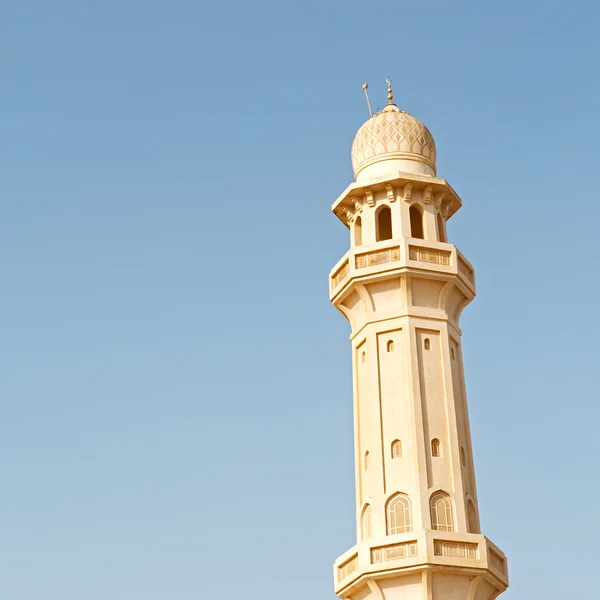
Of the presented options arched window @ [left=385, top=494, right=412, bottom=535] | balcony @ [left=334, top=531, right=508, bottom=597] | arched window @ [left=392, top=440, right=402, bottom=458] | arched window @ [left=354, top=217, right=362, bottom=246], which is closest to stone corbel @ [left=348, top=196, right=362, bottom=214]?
arched window @ [left=354, top=217, right=362, bottom=246]

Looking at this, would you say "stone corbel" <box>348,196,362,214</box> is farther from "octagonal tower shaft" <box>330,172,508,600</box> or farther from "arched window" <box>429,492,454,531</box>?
"arched window" <box>429,492,454,531</box>

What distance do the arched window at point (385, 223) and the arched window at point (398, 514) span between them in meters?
9.06

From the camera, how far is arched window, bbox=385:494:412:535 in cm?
3075

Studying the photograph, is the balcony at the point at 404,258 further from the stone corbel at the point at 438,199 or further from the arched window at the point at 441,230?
the stone corbel at the point at 438,199

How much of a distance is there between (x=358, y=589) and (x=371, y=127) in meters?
14.4

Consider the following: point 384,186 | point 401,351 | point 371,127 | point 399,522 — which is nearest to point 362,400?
point 401,351

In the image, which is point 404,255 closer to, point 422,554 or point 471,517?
point 471,517

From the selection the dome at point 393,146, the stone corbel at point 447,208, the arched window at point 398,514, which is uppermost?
the dome at point 393,146

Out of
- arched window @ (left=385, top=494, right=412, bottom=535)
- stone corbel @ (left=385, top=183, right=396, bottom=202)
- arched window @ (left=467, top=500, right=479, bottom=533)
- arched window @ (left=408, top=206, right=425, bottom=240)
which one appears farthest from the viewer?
arched window @ (left=408, top=206, right=425, bottom=240)

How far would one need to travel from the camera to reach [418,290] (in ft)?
110

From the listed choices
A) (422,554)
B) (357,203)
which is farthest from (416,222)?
(422,554)

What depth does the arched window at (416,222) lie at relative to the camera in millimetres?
35781

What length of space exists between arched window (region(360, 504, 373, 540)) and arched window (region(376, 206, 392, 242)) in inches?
355

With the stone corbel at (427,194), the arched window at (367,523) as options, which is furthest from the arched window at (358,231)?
the arched window at (367,523)
